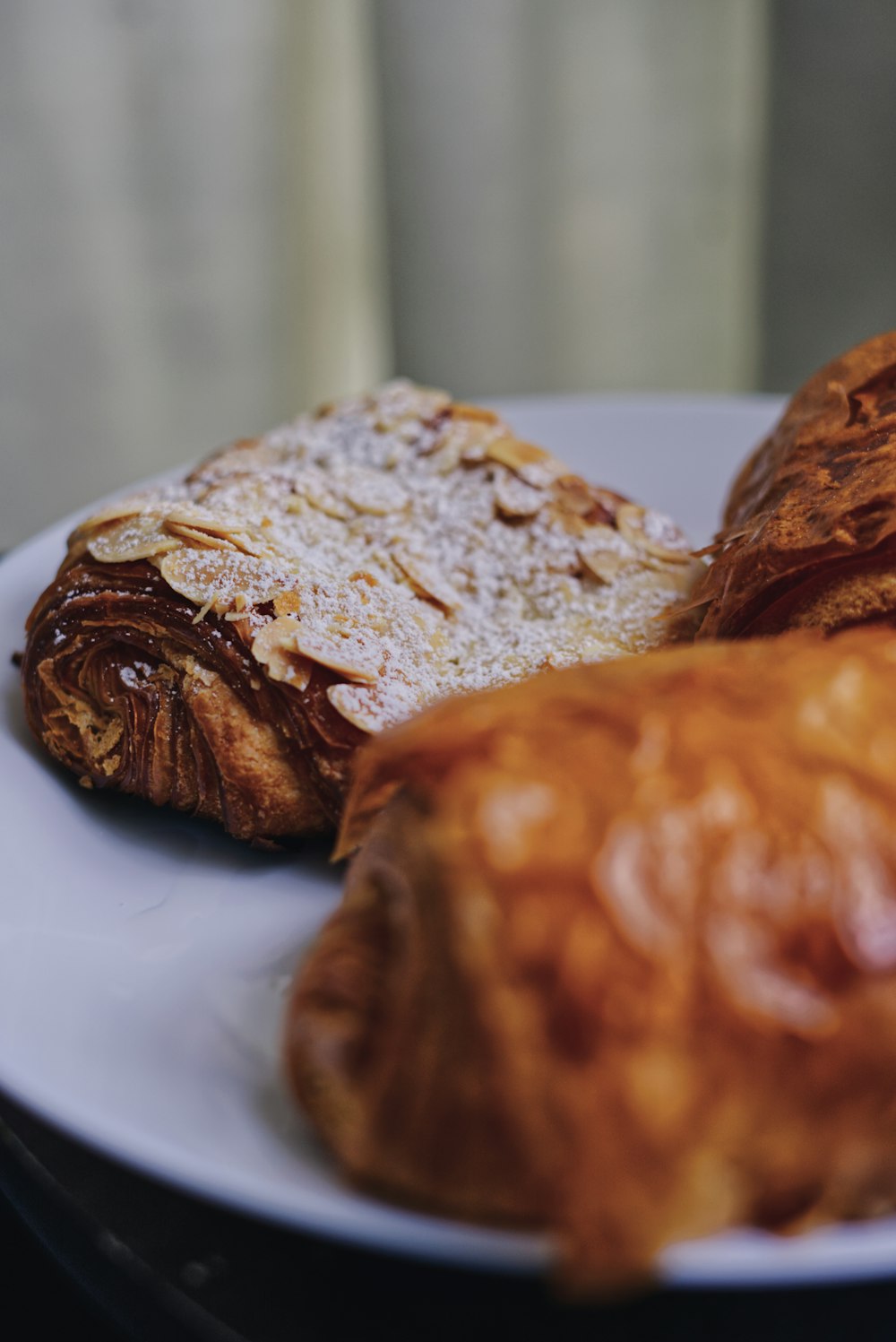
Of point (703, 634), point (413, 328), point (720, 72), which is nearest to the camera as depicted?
point (703, 634)

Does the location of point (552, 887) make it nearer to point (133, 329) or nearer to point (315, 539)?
point (315, 539)

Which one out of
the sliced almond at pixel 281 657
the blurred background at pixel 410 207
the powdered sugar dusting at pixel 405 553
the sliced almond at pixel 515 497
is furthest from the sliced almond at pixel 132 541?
the blurred background at pixel 410 207

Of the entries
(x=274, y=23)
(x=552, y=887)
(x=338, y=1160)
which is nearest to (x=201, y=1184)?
(x=338, y=1160)

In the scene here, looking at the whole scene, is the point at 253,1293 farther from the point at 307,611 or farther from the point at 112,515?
the point at 112,515

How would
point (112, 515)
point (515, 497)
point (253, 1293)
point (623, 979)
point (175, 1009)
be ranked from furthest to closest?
point (515, 497) < point (112, 515) < point (175, 1009) < point (253, 1293) < point (623, 979)

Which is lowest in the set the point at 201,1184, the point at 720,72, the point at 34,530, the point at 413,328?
the point at 34,530

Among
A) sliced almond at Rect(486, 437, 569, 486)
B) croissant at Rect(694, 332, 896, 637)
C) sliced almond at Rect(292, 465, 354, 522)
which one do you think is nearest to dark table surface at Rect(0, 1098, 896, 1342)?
croissant at Rect(694, 332, 896, 637)

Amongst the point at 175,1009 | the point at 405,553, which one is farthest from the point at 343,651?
the point at 175,1009
